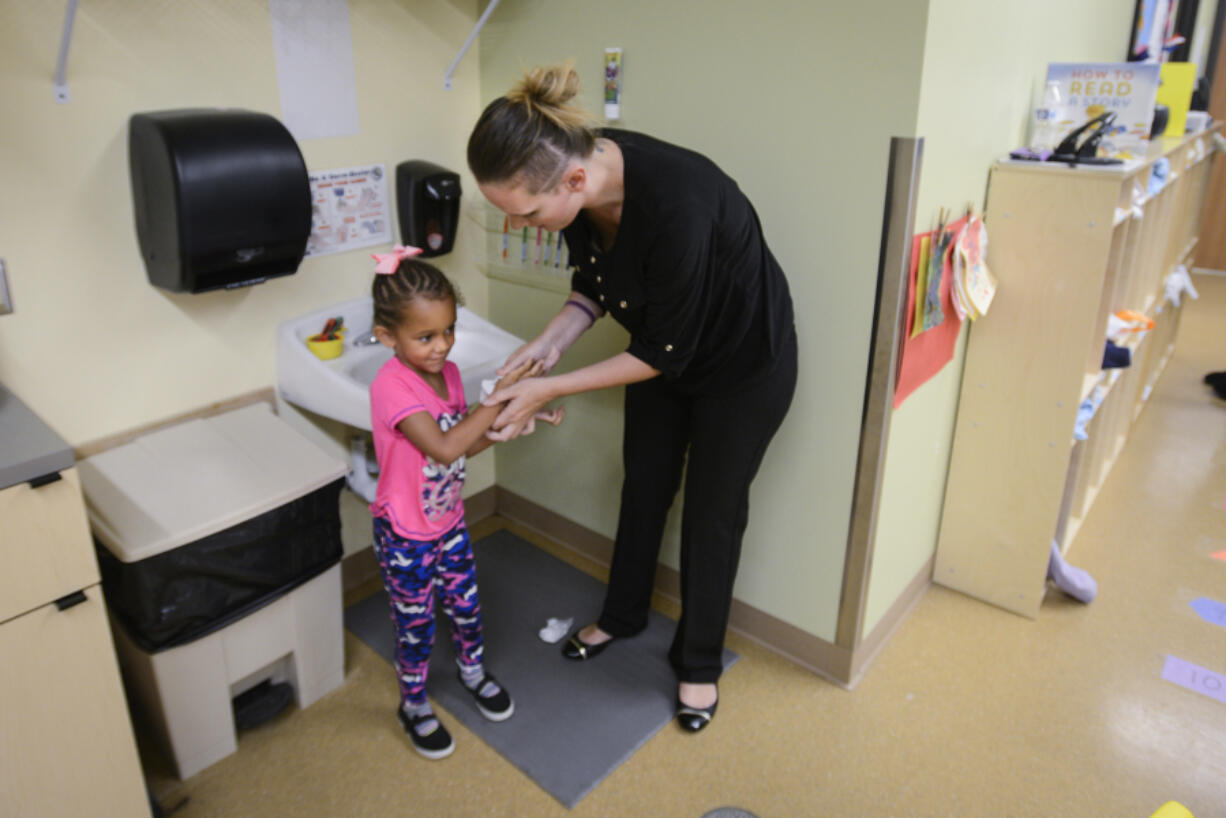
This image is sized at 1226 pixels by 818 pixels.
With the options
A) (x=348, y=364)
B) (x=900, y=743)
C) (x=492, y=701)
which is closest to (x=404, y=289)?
(x=348, y=364)

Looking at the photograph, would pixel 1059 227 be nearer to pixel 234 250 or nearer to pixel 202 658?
pixel 234 250

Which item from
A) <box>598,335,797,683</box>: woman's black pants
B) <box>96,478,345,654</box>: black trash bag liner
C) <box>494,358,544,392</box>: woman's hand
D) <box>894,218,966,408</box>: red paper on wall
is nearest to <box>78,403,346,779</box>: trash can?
<box>96,478,345,654</box>: black trash bag liner

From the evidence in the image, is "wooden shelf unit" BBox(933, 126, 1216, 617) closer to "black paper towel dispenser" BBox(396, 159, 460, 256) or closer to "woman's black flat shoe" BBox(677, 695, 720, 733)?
"woman's black flat shoe" BBox(677, 695, 720, 733)

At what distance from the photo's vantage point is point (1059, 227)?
1945 millimetres

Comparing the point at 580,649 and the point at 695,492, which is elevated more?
the point at 695,492

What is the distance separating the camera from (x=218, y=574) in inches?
63.2

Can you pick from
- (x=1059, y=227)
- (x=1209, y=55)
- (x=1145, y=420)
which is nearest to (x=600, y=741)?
(x=1059, y=227)

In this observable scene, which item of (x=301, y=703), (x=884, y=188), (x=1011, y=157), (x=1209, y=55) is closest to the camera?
(x=884, y=188)

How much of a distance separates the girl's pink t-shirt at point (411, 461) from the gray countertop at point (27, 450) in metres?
0.50

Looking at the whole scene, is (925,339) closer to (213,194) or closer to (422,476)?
(422,476)

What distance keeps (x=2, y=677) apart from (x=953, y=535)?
6.91 ft

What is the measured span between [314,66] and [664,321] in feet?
3.43

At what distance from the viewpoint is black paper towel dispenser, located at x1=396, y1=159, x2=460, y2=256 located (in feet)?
6.79

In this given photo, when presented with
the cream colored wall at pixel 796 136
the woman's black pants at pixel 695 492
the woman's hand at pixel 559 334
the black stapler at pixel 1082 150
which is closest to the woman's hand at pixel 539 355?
the woman's hand at pixel 559 334
